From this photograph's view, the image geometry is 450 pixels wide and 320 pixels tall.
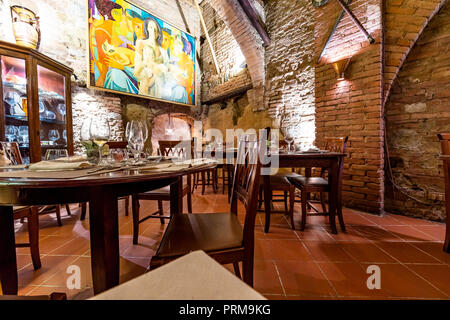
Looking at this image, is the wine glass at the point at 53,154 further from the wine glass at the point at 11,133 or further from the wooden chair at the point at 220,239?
the wine glass at the point at 11,133

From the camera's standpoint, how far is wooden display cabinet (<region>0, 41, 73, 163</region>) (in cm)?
269

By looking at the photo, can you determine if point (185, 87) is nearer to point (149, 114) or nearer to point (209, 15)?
point (149, 114)

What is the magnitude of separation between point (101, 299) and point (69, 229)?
8.61 feet

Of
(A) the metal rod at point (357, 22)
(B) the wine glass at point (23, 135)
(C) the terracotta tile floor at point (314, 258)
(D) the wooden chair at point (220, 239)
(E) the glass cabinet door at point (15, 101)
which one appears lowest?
(C) the terracotta tile floor at point (314, 258)

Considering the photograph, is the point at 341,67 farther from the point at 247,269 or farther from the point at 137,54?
the point at 137,54

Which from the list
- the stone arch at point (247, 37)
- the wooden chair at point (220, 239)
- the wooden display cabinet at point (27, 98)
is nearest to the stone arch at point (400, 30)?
the stone arch at point (247, 37)

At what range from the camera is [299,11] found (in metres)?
3.81

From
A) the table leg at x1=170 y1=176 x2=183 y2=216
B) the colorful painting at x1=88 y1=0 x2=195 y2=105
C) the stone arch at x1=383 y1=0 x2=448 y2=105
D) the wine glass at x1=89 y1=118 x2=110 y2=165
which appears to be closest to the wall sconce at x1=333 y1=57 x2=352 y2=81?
the stone arch at x1=383 y1=0 x2=448 y2=105

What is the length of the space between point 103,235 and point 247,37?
4871 mm

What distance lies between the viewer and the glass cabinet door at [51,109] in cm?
307

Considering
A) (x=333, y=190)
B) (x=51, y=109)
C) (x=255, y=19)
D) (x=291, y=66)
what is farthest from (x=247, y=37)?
(x=51, y=109)

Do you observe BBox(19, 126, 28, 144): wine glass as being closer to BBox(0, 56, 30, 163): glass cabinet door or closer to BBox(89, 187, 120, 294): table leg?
BBox(0, 56, 30, 163): glass cabinet door

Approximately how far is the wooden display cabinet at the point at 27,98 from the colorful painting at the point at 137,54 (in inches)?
51.2

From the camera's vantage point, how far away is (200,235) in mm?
1023
